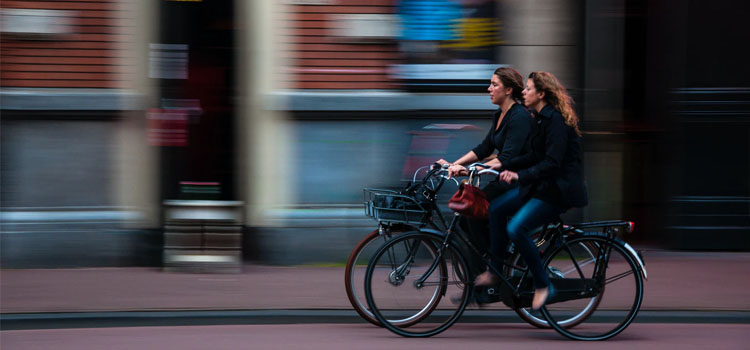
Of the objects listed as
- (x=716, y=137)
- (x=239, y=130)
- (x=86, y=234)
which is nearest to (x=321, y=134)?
(x=239, y=130)

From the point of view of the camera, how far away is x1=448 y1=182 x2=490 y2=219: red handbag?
4.90m

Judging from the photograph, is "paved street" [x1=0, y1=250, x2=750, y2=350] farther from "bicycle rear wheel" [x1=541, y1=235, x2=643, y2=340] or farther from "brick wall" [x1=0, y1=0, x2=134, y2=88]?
"brick wall" [x1=0, y1=0, x2=134, y2=88]

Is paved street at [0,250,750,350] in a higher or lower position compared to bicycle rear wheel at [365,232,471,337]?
lower

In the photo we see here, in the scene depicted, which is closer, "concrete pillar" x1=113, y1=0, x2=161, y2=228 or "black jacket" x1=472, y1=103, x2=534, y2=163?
"black jacket" x1=472, y1=103, x2=534, y2=163

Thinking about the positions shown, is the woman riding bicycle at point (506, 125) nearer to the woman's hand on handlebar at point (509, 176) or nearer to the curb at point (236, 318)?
the woman's hand on handlebar at point (509, 176)

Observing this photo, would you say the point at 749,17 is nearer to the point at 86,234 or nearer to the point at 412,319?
the point at 412,319

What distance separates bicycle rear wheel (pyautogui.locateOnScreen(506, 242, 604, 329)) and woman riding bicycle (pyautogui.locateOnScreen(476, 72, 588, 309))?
14 centimetres

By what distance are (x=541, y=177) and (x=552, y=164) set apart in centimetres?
11

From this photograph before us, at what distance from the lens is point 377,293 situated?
5.07m

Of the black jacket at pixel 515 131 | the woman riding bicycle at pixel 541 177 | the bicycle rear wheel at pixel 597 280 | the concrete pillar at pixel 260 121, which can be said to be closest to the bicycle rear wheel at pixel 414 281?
the woman riding bicycle at pixel 541 177

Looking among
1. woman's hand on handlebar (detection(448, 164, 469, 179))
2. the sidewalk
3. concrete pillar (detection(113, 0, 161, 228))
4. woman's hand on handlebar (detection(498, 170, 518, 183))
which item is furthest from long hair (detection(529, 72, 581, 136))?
concrete pillar (detection(113, 0, 161, 228))

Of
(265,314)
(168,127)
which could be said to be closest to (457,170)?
(265,314)

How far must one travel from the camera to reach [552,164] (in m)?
4.75

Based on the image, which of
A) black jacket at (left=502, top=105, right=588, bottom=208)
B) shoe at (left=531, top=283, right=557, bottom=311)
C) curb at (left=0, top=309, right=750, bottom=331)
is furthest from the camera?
curb at (left=0, top=309, right=750, bottom=331)
